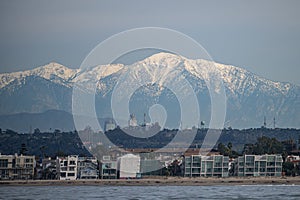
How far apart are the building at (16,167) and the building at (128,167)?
10.5 meters

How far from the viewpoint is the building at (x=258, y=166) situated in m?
106

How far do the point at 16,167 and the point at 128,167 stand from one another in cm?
1312

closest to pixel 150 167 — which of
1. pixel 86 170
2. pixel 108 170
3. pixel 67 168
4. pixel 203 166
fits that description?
pixel 108 170

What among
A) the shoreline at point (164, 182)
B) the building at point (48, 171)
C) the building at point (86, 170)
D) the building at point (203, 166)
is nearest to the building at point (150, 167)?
the building at point (203, 166)

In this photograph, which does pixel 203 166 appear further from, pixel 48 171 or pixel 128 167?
pixel 48 171

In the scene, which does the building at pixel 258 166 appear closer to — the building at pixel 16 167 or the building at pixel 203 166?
the building at pixel 203 166

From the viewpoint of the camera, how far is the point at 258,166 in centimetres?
10594

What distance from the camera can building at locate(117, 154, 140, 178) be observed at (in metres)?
104

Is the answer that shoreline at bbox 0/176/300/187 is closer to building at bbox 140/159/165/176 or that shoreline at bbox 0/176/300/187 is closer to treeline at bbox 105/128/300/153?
building at bbox 140/159/165/176

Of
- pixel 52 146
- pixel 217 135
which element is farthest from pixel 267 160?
pixel 217 135

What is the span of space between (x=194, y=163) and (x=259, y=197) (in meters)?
37.0

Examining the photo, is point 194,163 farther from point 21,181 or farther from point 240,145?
point 240,145

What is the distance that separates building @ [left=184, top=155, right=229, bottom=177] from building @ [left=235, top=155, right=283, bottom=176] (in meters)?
2.17

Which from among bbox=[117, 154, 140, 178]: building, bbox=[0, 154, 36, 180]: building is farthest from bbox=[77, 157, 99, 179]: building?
bbox=[0, 154, 36, 180]: building
